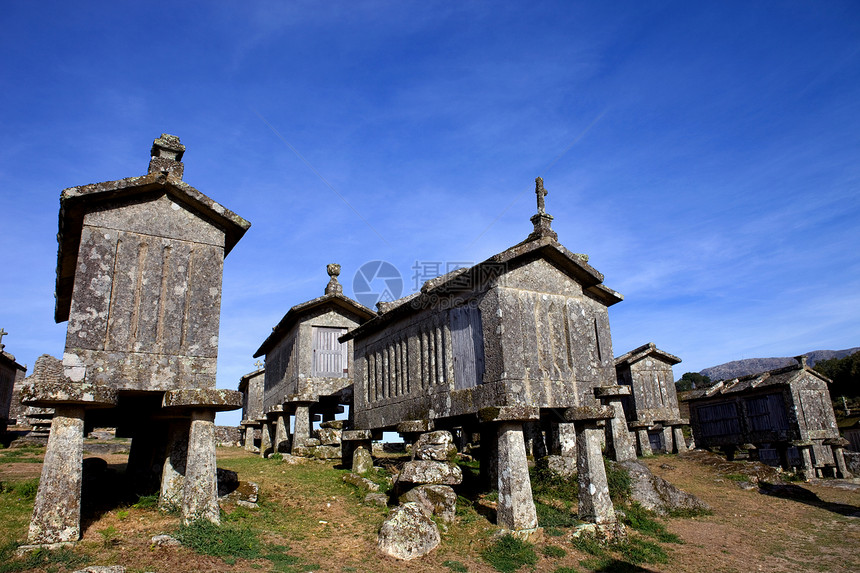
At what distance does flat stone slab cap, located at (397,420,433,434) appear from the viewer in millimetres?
11305

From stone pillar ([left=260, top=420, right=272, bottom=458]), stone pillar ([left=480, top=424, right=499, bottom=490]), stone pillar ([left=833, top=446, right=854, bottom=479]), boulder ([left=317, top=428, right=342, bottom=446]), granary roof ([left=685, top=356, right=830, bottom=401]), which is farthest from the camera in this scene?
stone pillar ([left=833, top=446, right=854, bottom=479])

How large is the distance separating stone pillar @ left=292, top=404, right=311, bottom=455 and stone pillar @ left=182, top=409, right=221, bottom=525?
8702 mm

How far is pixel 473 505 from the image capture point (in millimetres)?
10844

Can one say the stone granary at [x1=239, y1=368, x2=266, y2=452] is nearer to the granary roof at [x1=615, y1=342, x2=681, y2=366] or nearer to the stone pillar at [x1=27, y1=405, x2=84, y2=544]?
the granary roof at [x1=615, y1=342, x2=681, y2=366]

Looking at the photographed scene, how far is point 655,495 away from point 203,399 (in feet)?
34.3

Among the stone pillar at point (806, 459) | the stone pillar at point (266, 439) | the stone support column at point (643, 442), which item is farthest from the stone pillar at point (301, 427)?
the stone pillar at point (806, 459)

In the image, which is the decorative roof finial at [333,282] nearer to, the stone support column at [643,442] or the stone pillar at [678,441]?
the stone support column at [643,442]

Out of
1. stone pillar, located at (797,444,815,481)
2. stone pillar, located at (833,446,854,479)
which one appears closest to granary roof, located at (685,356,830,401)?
stone pillar, located at (797,444,815,481)

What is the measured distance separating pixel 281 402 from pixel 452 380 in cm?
983

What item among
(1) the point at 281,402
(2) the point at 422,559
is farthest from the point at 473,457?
(2) the point at 422,559

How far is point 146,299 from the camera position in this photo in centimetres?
831

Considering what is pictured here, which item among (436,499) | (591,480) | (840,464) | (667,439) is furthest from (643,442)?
(436,499)

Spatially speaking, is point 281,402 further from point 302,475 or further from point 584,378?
point 584,378

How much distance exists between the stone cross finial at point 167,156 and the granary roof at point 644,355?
743 inches
